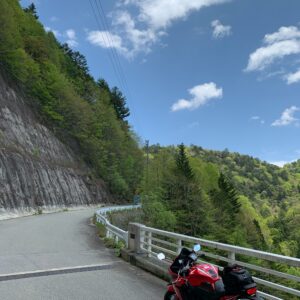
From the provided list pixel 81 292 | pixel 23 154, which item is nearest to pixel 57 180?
pixel 23 154

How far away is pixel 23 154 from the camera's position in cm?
4134

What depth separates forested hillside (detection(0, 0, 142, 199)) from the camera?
49.8 m

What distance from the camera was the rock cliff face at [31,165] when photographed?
3638cm

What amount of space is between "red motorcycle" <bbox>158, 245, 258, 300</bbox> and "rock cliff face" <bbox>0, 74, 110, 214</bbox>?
2857cm

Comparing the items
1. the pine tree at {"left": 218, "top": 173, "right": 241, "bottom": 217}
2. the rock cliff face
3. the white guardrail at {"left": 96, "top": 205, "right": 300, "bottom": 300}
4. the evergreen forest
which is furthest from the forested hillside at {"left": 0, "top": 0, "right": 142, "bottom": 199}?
the white guardrail at {"left": 96, "top": 205, "right": 300, "bottom": 300}

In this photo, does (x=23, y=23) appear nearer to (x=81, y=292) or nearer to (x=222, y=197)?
(x=222, y=197)

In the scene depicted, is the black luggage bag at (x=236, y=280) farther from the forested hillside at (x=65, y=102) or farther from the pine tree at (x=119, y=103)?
the pine tree at (x=119, y=103)

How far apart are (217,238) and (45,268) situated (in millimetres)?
36868

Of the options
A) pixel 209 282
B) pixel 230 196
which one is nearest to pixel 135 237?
pixel 209 282

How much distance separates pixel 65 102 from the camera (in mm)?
63188

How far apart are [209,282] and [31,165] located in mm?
39014

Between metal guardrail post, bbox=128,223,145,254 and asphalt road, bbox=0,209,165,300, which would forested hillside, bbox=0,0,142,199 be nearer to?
asphalt road, bbox=0,209,165,300

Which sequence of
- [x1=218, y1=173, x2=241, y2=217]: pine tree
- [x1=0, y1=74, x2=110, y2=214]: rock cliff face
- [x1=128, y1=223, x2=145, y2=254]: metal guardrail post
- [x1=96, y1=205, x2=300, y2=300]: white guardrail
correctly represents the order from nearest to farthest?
[x1=96, y1=205, x2=300, y2=300]: white guardrail
[x1=128, y1=223, x2=145, y2=254]: metal guardrail post
[x1=0, y1=74, x2=110, y2=214]: rock cliff face
[x1=218, y1=173, x2=241, y2=217]: pine tree

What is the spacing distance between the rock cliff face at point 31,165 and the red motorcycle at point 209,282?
2857 centimetres
